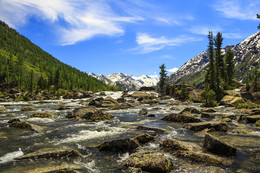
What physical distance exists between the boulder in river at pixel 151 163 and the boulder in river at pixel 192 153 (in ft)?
5.46

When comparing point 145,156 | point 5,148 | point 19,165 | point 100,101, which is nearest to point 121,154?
point 145,156

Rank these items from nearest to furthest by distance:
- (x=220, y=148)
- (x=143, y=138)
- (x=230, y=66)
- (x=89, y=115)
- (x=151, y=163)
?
(x=151, y=163) → (x=220, y=148) → (x=143, y=138) → (x=89, y=115) → (x=230, y=66)

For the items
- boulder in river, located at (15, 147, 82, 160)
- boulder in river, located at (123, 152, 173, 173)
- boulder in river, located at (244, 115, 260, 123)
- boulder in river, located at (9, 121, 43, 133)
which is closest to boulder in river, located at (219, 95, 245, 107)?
boulder in river, located at (244, 115, 260, 123)

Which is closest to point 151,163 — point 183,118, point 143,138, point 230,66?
point 143,138

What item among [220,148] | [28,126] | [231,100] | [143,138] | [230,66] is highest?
[230,66]

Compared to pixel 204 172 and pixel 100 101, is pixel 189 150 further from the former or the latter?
pixel 100 101

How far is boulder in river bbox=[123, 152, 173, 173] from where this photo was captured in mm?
7773

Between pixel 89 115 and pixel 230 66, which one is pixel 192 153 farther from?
pixel 230 66

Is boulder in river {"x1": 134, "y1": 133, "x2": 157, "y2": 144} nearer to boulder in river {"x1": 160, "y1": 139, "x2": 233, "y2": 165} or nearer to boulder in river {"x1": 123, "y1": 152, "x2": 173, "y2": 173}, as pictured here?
A: boulder in river {"x1": 160, "y1": 139, "x2": 233, "y2": 165}

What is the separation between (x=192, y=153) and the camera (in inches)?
369

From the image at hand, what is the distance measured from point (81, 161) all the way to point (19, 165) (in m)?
3.17

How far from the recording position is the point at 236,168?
318 inches

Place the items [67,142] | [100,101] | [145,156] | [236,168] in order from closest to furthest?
1. [236,168]
2. [145,156]
3. [67,142]
4. [100,101]

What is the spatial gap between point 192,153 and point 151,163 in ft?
9.78
